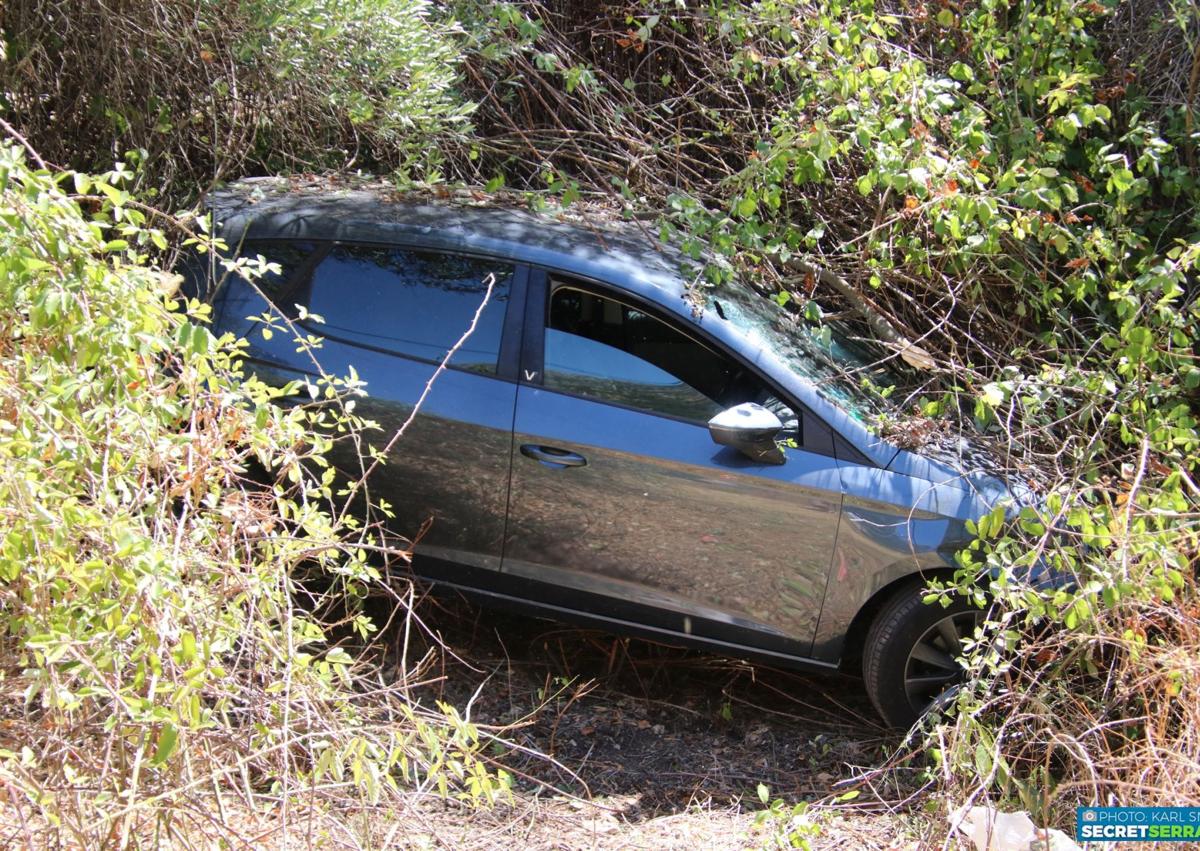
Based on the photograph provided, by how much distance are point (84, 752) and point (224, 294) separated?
7.45ft

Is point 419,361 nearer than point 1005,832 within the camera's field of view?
No

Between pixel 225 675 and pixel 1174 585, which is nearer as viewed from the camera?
pixel 225 675

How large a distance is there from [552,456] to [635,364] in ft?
1.52

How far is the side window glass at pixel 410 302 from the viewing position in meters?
4.19

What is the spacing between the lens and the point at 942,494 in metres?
3.79

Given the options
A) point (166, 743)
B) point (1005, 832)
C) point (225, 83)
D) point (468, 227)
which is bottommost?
point (1005, 832)

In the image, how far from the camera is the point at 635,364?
4.06 m

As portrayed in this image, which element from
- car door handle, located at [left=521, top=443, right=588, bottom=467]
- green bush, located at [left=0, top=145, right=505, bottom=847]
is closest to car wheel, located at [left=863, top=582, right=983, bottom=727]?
car door handle, located at [left=521, top=443, right=588, bottom=467]

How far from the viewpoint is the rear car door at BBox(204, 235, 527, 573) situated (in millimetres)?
4129

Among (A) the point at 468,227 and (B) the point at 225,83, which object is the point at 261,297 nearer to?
(A) the point at 468,227

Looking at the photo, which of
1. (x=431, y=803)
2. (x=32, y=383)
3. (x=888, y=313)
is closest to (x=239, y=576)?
(x=32, y=383)

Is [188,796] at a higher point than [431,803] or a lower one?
higher

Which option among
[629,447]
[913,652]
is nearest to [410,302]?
[629,447]

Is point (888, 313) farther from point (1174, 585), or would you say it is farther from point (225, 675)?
point (225, 675)
